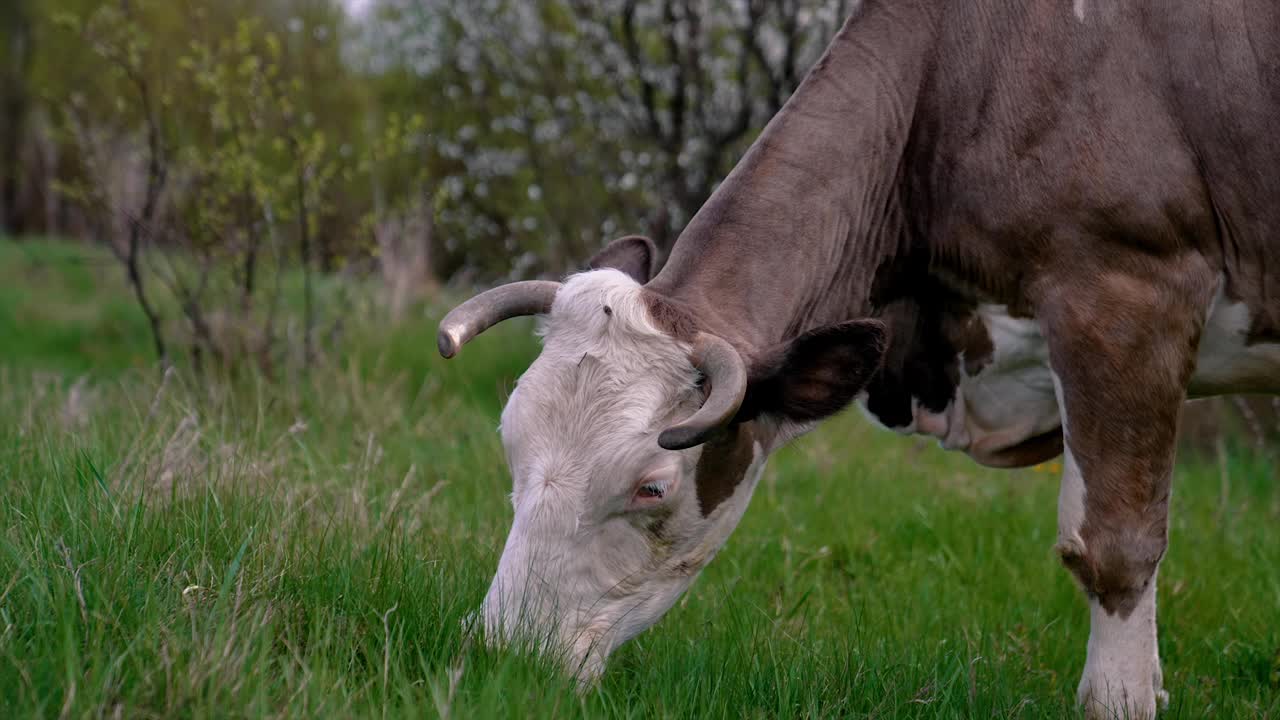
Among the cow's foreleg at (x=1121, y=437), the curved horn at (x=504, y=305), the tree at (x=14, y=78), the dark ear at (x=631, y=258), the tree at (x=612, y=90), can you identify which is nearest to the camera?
the cow's foreleg at (x=1121, y=437)

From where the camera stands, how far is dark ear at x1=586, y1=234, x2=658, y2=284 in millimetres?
3688

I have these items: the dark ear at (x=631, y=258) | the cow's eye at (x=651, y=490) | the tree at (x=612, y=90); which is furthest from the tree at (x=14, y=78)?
the cow's eye at (x=651, y=490)

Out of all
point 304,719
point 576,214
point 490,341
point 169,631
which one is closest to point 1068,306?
point 304,719

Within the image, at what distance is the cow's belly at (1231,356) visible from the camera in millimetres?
3199

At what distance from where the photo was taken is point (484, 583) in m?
3.45

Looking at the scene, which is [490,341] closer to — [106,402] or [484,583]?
[106,402]

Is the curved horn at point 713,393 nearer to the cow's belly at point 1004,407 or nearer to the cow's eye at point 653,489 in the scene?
the cow's eye at point 653,489

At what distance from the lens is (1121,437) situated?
3.02m

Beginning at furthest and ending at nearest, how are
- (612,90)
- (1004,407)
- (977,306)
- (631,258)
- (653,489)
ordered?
(612,90)
(631,258)
(1004,407)
(977,306)
(653,489)

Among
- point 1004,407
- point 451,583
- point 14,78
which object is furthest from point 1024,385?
point 14,78

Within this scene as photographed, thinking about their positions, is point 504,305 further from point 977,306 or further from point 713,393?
point 977,306

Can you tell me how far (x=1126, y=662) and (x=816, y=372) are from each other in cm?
115

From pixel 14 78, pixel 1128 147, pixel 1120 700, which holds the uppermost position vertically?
pixel 1128 147

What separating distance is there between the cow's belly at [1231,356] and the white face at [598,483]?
4.39 ft
